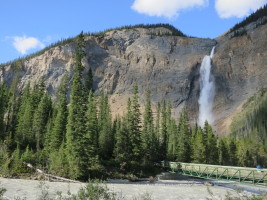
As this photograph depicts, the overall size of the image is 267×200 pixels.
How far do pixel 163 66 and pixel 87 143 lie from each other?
376 ft

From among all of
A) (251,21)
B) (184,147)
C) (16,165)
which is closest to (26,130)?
(16,165)

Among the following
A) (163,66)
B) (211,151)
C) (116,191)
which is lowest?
(116,191)

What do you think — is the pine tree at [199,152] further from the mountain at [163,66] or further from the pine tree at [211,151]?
the mountain at [163,66]

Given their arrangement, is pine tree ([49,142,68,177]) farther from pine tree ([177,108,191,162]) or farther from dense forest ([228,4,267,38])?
dense forest ([228,4,267,38])

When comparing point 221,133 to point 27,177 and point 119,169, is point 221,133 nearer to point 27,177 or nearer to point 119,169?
point 119,169

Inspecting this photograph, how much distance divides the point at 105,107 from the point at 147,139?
67.0ft

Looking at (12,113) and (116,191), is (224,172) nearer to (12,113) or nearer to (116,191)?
(116,191)

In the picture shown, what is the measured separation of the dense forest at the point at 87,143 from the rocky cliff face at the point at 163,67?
55052 mm

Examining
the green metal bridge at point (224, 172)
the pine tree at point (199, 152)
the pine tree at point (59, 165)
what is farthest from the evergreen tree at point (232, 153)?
the pine tree at point (59, 165)

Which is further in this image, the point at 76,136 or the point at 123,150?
the point at 123,150

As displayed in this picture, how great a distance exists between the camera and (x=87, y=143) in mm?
35156

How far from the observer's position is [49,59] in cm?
14638

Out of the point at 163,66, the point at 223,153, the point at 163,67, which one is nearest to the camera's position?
the point at 223,153

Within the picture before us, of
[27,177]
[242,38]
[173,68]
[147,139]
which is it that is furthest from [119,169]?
[242,38]
